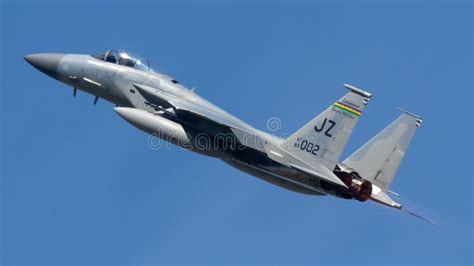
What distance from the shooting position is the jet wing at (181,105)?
19609 millimetres

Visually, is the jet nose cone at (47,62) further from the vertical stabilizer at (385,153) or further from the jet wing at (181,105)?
the vertical stabilizer at (385,153)

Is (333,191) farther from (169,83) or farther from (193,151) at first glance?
(169,83)

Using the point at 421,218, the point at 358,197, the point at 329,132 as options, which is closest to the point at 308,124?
the point at 329,132

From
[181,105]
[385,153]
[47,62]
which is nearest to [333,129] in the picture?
[385,153]

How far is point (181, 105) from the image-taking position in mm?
20000

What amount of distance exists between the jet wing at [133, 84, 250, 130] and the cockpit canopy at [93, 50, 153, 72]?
820mm

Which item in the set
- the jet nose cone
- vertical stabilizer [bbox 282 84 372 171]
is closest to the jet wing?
vertical stabilizer [bbox 282 84 372 171]

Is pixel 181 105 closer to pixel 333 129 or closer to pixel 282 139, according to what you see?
pixel 282 139

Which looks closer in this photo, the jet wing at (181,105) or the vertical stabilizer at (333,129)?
the vertical stabilizer at (333,129)

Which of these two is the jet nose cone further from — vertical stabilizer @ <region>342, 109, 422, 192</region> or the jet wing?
vertical stabilizer @ <region>342, 109, 422, 192</region>

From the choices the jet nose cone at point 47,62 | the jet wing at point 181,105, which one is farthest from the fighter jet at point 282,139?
the jet nose cone at point 47,62

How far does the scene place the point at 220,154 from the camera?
2002 cm

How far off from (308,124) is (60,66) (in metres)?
7.39

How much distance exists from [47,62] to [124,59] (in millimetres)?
2297
